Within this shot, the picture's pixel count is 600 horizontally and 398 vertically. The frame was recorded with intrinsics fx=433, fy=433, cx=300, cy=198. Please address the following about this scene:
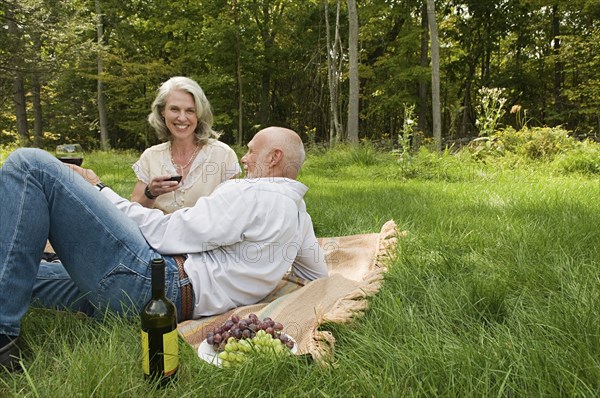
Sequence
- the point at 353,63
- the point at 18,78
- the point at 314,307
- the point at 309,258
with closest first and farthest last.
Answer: the point at 314,307
the point at 309,258
the point at 353,63
the point at 18,78

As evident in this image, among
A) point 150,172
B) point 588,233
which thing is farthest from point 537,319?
point 150,172

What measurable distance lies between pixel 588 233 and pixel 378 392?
6.66 ft

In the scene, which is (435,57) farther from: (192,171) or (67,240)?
(67,240)

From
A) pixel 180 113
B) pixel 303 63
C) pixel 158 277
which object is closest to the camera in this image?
pixel 158 277

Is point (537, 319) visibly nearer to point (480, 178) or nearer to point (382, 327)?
point (382, 327)

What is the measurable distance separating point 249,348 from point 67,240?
814 millimetres

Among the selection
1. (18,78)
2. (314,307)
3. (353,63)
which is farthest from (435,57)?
(18,78)

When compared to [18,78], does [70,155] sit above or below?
below

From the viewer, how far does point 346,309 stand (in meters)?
1.70

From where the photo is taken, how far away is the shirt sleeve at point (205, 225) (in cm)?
169

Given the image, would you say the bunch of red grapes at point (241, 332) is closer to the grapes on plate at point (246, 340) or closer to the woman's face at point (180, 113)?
the grapes on plate at point (246, 340)

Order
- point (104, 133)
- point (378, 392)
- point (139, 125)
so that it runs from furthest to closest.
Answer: point (139, 125) < point (104, 133) < point (378, 392)

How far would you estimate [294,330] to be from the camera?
1.74m

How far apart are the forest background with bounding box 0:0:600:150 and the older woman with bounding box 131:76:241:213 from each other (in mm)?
11555
